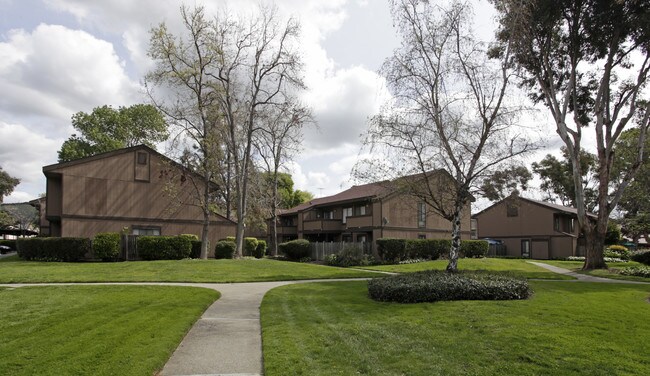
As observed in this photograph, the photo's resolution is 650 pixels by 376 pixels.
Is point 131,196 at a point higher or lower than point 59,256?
higher

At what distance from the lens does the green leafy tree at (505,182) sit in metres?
15.4

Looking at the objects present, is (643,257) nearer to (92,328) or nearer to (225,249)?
(225,249)

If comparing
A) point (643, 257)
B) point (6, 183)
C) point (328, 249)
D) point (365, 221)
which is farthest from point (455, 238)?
point (6, 183)

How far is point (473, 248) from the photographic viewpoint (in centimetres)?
3781

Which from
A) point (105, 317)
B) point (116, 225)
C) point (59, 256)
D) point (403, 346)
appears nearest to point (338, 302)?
point (403, 346)

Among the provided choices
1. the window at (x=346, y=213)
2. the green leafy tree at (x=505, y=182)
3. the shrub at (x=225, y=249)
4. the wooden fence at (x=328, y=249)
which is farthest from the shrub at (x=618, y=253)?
the shrub at (x=225, y=249)

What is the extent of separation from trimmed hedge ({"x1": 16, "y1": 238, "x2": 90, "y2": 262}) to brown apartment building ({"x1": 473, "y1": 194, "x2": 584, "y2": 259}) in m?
37.3

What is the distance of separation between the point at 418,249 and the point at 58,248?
24.2 metres

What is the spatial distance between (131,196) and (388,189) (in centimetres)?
2076

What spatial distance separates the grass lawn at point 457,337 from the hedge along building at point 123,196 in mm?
21483

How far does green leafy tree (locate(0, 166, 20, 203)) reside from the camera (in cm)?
6494

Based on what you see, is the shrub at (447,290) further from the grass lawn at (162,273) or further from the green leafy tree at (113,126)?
the green leafy tree at (113,126)

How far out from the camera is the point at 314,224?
144 feet

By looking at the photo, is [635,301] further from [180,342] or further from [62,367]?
[62,367]
